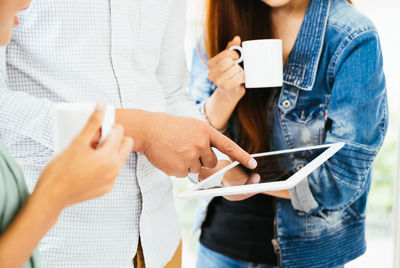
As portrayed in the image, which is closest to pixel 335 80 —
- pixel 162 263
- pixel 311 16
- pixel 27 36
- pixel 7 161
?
pixel 311 16

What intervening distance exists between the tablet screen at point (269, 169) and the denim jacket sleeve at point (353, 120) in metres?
0.18

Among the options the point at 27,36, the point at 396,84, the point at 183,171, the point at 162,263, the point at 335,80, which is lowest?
the point at 162,263

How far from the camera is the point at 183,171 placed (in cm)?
88

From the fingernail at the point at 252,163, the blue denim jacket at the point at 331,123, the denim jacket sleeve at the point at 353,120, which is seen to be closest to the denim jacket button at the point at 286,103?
the blue denim jacket at the point at 331,123

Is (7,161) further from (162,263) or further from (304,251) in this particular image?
(304,251)

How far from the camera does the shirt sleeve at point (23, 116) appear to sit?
2.53 feet

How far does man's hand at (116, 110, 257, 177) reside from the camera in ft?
2.66

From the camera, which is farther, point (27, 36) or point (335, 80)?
point (335, 80)

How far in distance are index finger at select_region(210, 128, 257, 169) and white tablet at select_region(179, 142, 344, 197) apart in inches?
0.6

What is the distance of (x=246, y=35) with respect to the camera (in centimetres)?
137

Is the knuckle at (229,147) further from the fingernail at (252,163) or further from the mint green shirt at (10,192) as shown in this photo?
the mint green shirt at (10,192)

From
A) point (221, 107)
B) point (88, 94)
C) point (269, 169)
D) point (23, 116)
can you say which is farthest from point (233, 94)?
point (23, 116)

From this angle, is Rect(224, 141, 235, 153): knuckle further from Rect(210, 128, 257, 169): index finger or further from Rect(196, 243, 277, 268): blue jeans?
Rect(196, 243, 277, 268): blue jeans

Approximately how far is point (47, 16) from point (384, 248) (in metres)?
2.41
